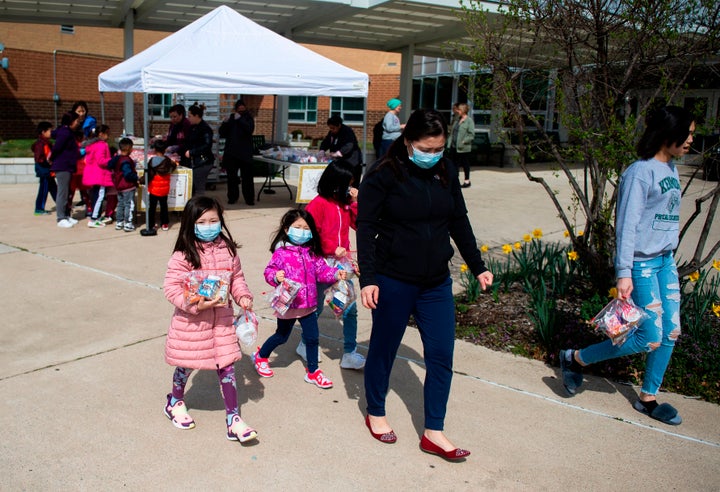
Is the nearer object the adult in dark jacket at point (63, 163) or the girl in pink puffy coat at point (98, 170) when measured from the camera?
the adult in dark jacket at point (63, 163)

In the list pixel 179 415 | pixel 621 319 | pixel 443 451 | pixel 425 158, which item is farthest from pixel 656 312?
pixel 179 415

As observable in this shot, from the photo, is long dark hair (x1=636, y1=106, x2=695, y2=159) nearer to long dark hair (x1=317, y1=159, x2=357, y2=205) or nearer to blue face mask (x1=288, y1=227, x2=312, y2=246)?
long dark hair (x1=317, y1=159, x2=357, y2=205)

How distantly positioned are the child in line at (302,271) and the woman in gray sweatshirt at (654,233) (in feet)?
A: 5.50

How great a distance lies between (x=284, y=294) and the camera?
13.4 feet

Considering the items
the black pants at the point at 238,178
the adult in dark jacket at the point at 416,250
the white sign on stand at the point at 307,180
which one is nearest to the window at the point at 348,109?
the black pants at the point at 238,178

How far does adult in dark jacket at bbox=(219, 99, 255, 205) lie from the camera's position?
11389 mm

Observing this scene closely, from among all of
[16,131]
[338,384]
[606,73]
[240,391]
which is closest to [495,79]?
[606,73]

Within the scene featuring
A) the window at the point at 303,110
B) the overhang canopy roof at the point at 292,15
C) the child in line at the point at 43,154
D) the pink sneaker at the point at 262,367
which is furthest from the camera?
the window at the point at 303,110

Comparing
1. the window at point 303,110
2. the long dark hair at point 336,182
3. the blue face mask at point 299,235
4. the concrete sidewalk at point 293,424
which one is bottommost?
the concrete sidewalk at point 293,424

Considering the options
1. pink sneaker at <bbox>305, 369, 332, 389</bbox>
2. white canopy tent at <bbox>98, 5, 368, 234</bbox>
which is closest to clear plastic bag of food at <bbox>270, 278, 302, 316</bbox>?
pink sneaker at <bbox>305, 369, 332, 389</bbox>

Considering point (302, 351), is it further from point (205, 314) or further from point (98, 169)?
point (98, 169)

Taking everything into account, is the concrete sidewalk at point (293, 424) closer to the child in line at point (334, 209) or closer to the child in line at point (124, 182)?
the child in line at point (334, 209)

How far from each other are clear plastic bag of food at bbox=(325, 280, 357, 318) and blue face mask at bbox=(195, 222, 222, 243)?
870 mm

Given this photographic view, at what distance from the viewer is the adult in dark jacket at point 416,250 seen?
342cm
